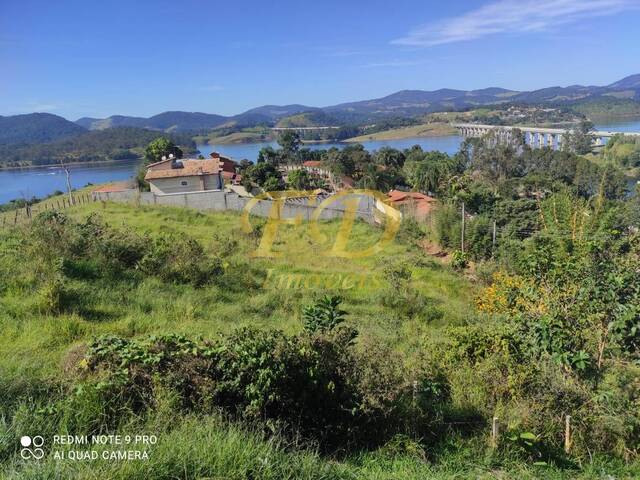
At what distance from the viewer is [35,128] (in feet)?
494

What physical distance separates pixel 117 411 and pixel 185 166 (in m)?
20.7

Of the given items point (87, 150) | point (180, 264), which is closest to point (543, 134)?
point (87, 150)

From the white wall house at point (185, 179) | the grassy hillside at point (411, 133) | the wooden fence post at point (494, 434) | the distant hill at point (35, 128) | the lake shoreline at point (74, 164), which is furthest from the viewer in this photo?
the distant hill at point (35, 128)

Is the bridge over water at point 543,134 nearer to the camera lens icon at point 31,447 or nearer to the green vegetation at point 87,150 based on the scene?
the green vegetation at point 87,150

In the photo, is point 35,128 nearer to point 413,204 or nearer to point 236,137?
point 236,137

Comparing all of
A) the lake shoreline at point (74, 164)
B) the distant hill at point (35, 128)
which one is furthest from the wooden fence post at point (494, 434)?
the distant hill at point (35, 128)

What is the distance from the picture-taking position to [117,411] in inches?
99.0

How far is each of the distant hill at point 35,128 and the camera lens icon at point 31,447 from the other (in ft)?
533

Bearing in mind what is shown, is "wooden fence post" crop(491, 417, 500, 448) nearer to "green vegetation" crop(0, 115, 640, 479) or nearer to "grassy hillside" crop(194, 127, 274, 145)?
"green vegetation" crop(0, 115, 640, 479)

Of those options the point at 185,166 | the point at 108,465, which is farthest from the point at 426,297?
the point at 185,166

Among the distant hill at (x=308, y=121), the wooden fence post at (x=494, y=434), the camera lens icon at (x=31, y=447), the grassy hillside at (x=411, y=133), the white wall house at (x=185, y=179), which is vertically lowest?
the wooden fence post at (x=494, y=434)

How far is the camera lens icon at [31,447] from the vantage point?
2.09 m

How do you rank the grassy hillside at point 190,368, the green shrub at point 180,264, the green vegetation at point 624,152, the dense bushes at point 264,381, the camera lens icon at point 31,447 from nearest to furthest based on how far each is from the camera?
the camera lens icon at point 31,447, the grassy hillside at point 190,368, the dense bushes at point 264,381, the green shrub at point 180,264, the green vegetation at point 624,152

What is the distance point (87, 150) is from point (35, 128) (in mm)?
81786
